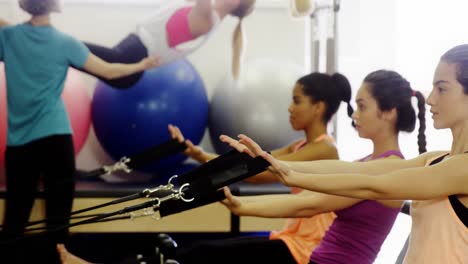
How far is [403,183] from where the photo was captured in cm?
148

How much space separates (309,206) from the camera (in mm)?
2203

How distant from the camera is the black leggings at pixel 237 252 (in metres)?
2.35

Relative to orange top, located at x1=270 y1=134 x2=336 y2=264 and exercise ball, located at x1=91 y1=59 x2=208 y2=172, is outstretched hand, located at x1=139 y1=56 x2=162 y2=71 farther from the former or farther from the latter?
orange top, located at x1=270 y1=134 x2=336 y2=264

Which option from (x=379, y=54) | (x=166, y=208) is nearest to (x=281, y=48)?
(x=379, y=54)

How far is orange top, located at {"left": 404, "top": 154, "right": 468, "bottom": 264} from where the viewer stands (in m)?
1.53

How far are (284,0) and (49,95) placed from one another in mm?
1786

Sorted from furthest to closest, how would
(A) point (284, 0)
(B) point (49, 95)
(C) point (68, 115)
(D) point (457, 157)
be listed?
(A) point (284, 0)
(C) point (68, 115)
(B) point (49, 95)
(D) point (457, 157)

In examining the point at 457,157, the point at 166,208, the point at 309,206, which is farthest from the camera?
the point at 309,206

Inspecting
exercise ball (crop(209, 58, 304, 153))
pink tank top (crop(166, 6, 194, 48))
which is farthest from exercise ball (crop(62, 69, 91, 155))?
exercise ball (crop(209, 58, 304, 153))

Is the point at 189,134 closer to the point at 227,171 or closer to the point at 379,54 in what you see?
the point at 379,54

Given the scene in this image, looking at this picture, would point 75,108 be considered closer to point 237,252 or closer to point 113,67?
point 113,67

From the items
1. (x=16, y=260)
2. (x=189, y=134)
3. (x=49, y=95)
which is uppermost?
(x=49, y=95)

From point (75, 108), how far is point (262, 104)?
3.78ft

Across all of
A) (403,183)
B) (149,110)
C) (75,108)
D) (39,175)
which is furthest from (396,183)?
(75,108)
